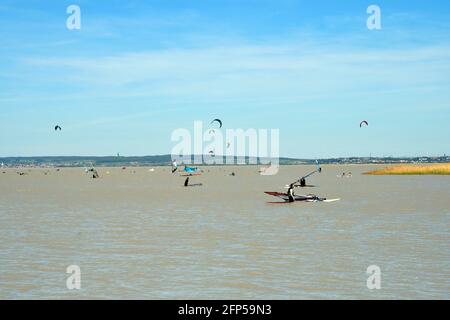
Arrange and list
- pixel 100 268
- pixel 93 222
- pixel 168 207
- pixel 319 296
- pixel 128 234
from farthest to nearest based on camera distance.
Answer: pixel 168 207
pixel 93 222
pixel 128 234
pixel 100 268
pixel 319 296

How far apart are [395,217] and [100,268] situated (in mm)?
22707

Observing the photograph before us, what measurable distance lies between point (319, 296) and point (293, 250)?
26.3 feet

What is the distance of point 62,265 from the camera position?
74.6ft

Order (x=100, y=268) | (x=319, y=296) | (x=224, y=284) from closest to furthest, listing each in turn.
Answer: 1. (x=319, y=296)
2. (x=224, y=284)
3. (x=100, y=268)

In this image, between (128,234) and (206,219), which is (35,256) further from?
(206,219)

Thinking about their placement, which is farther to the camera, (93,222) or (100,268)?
(93,222)

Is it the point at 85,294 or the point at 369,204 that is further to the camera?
the point at 369,204

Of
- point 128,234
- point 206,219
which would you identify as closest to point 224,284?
point 128,234

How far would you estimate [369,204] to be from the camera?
50.6m

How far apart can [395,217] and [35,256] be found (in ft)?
75.4
